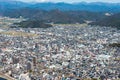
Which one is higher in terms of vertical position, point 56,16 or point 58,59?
point 58,59

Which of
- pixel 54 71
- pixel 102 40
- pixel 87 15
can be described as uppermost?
pixel 54 71

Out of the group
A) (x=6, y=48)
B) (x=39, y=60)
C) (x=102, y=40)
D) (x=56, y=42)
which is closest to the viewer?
(x=39, y=60)

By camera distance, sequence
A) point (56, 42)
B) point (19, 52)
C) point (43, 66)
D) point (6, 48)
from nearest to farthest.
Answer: point (43, 66), point (19, 52), point (6, 48), point (56, 42)

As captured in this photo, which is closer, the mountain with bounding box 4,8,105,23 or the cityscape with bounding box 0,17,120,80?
the cityscape with bounding box 0,17,120,80

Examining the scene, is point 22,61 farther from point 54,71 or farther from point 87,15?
point 87,15

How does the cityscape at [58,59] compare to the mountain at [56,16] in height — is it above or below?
above

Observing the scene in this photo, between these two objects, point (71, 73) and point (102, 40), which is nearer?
point (71, 73)

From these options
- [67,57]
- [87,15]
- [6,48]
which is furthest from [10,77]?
[87,15]

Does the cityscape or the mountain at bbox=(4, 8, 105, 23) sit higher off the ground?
the cityscape

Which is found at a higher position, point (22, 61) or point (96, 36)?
point (22, 61)

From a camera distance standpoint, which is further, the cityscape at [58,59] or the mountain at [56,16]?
the mountain at [56,16]

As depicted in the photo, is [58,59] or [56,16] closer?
[58,59]
